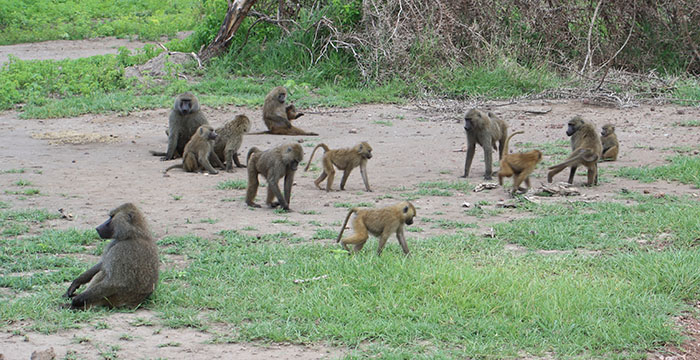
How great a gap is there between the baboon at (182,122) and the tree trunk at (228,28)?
579cm

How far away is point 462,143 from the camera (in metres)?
12.0

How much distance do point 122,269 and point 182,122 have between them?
6129mm

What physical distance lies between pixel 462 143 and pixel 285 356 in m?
7.78

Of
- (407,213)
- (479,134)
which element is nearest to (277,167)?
(407,213)

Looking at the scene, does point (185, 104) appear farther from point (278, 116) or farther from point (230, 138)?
point (278, 116)

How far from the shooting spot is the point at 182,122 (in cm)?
1123

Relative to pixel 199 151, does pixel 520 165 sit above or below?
above

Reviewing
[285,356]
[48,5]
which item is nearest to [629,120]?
[285,356]

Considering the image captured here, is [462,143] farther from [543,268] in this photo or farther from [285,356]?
[285,356]

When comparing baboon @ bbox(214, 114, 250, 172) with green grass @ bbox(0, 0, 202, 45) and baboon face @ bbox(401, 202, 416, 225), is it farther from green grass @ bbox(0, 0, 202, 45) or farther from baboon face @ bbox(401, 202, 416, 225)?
green grass @ bbox(0, 0, 202, 45)

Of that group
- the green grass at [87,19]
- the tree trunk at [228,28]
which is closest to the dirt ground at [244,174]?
the tree trunk at [228,28]

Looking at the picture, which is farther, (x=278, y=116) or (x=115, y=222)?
(x=278, y=116)

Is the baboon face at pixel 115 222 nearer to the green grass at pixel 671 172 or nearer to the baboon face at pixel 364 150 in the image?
the baboon face at pixel 364 150

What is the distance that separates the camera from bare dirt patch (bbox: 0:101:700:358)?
16.6 ft
